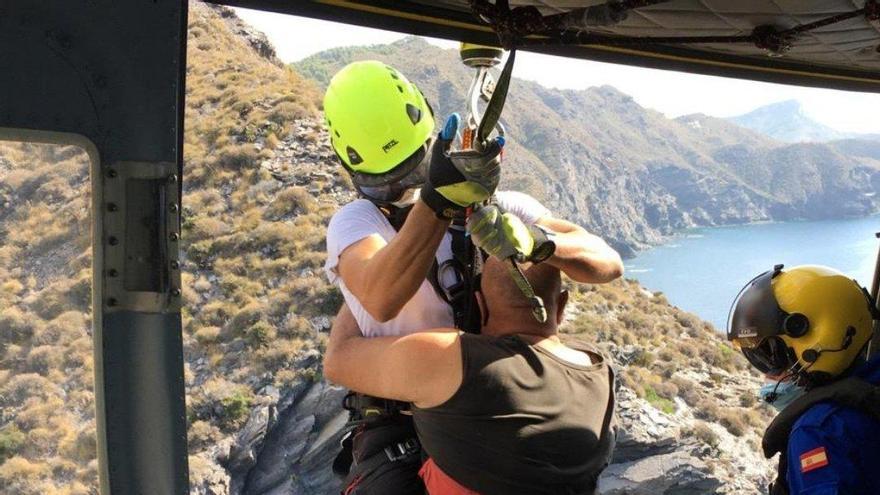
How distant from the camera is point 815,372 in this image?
2.82 m

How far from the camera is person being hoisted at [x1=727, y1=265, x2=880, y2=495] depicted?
2.43 m

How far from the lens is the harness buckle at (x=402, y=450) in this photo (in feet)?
8.14

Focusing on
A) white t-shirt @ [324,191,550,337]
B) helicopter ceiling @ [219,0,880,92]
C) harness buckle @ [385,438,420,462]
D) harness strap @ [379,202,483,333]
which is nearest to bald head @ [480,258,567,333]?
harness strap @ [379,202,483,333]

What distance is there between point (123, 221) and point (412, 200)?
955 millimetres

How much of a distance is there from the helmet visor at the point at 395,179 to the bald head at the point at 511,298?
0.41m

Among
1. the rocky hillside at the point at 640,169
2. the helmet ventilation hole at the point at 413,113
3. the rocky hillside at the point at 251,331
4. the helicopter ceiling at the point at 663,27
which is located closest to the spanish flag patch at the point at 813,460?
the helicopter ceiling at the point at 663,27

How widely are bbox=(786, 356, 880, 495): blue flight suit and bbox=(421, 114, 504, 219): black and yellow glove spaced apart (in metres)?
1.47

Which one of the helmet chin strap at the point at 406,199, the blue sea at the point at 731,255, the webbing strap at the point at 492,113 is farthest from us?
the blue sea at the point at 731,255

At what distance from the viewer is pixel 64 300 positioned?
2.07m

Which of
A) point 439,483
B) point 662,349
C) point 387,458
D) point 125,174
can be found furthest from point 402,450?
point 662,349

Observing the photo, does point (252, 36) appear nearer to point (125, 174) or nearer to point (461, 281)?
point (461, 281)

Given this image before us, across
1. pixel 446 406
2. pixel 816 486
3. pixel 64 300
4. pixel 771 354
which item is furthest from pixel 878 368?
pixel 64 300

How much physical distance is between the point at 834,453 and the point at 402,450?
1373mm

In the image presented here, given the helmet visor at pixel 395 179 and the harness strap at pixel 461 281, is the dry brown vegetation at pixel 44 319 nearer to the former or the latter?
the helmet visor at pixel 395 179
